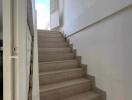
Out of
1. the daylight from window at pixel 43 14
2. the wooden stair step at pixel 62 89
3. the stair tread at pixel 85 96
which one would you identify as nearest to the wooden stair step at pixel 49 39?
the wooden stair step at pixel 62 89

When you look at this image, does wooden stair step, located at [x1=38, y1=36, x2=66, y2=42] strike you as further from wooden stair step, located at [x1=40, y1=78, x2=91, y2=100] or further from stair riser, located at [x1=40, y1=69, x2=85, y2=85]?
wooden stair step, located at [x1=40, y1=78, x2=91, y2=100]

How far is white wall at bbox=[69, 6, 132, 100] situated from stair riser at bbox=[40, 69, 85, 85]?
0.25 meters

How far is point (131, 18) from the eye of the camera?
147cm

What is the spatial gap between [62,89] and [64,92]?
0.20ft

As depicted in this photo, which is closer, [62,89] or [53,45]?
[62,89]

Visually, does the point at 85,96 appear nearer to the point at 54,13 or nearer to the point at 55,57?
the point at 55,57

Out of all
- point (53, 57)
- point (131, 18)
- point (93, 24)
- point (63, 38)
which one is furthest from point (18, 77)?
point (63, 38)

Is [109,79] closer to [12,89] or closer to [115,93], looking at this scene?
[115,93]

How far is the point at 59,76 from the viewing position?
222cm

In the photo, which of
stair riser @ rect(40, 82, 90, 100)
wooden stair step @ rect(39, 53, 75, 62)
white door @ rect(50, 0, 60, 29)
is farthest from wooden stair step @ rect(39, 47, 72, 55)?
white door @ rect(50, 0, 60, 29)

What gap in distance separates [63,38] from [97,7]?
183cm

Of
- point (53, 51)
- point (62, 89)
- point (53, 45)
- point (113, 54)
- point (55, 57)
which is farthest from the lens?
point (53, 45)

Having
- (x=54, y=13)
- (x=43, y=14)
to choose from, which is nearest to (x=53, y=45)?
(x=54, y=13)

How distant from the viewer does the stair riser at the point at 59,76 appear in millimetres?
2059
